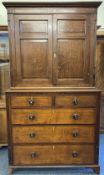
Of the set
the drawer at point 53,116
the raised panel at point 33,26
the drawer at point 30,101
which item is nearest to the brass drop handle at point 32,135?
the drawer at point 53,116

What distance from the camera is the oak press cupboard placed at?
2.16 m

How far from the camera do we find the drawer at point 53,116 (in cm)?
226

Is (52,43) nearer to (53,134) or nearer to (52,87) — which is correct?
(52,87)

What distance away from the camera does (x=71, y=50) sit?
222 cm

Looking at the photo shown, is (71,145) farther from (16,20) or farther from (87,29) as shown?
(16,20)

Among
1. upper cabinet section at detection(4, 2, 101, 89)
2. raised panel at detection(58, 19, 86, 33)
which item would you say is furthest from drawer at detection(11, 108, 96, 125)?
raised panel at detection(58, 19, 86, 33)

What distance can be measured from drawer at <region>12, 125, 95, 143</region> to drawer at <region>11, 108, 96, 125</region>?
7 centimetres

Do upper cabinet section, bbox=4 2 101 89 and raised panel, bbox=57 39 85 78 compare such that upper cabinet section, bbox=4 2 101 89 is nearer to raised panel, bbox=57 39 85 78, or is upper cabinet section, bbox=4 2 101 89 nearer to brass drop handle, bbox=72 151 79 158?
raised panel, bbox=57 39 85 78

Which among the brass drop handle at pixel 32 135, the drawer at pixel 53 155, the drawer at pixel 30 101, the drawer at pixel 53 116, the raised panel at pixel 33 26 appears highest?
the raised panel at pixel 33 26

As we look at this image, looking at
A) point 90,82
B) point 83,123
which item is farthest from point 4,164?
point 90,82

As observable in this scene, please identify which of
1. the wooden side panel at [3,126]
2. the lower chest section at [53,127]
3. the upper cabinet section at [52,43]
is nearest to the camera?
the upper cabinet section at [52,43]

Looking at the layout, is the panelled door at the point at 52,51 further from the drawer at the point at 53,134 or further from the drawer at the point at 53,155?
the drawer at the point at 53,155

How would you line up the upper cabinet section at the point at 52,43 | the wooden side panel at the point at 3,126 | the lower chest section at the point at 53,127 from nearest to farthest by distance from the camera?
the upper cabinet section at the point at 52,43
the lower chest section at the point at 53,127
the wooden side panel at the point at 3,126

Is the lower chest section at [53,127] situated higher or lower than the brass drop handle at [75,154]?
higher
